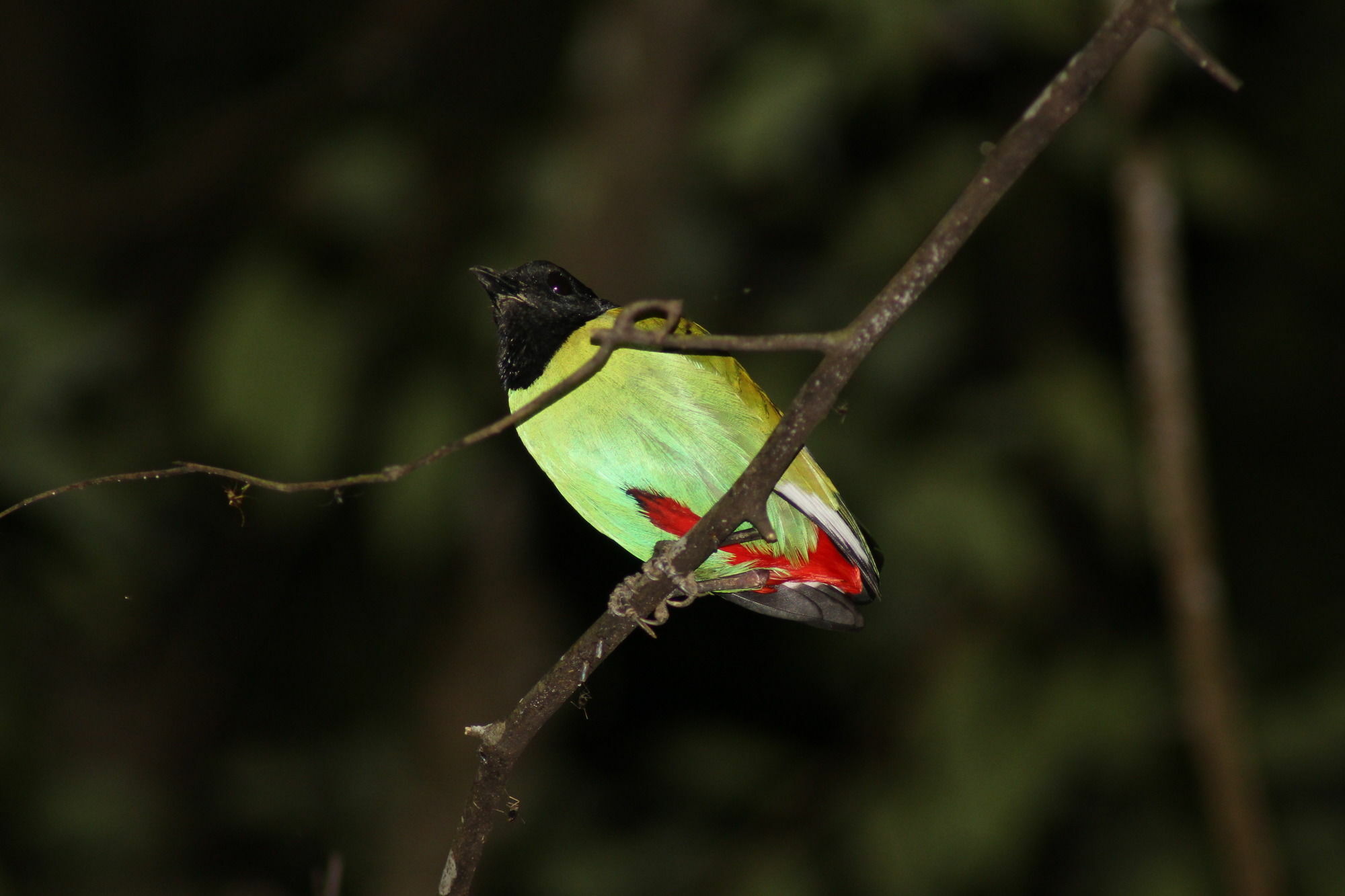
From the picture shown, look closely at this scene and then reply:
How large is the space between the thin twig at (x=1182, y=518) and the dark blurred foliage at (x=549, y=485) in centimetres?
34

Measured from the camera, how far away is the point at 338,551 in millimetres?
8195

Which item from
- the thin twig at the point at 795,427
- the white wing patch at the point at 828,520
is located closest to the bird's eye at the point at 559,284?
the white wing patch at the point at 828,520

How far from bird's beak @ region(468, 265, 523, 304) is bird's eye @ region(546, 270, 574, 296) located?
0.27ft

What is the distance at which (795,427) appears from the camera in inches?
82.6

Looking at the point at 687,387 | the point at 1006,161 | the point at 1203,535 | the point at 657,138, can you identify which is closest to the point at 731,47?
the point at 657,138

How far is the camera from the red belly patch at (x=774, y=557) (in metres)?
3.13

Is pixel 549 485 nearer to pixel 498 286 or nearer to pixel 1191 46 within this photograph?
pixel 498 286

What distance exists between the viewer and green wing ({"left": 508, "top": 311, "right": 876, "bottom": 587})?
3010 millimetres

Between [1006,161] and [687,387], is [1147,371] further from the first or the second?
[1006,161]

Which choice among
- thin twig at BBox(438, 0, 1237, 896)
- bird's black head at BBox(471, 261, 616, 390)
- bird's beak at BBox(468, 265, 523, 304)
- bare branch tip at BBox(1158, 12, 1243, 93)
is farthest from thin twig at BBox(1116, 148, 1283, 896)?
bare branch tip at BBox(1158, 12, 1243, 93)

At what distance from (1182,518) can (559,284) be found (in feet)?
7.84

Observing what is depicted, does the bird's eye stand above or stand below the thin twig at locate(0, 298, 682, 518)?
below

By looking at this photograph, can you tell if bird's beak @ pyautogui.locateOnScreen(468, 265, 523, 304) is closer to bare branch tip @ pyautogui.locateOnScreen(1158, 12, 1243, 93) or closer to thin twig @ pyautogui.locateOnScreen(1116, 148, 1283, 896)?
bare branch tip @ pyautogui.locateOnScreen(1158, 12, 1243, 93)

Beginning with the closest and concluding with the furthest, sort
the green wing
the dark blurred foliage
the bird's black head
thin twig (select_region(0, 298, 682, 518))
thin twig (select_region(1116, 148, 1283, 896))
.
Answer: thin twig (select_region(0, 298, 682, 518))
the green wing
the bird's black head
thin twig (select_region(1116, 148, 1283, 896))
the dark blurred foliage
